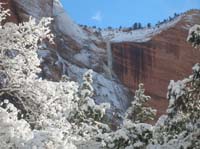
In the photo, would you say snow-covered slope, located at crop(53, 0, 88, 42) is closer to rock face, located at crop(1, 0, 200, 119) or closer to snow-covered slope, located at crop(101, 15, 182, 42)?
rock face, located at crop(1, 0, 200, 119)

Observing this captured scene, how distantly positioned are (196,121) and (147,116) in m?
19.1

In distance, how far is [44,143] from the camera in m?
9.21

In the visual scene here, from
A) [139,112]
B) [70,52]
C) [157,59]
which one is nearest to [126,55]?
[157,59]

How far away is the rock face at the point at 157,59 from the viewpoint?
55.7 m

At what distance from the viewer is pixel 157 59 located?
2238 inches

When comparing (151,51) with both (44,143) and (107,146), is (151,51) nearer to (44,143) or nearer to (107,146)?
(107,146)

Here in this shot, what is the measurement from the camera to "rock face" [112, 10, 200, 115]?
5566 cm

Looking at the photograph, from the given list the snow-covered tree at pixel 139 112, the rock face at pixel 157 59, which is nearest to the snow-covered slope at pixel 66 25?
the rock face at pixel 157 59

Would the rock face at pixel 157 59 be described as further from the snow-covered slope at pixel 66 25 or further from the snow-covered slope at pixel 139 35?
the snow-covered slope at pixel 66 25

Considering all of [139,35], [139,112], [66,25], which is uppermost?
[139,35]

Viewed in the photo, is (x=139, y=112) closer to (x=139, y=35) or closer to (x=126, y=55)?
(x=126, y=55)

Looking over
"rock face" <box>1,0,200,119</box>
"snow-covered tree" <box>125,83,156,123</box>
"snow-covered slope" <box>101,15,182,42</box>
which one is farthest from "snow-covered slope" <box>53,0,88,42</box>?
"snow-covered tree" <box>125,83,156,123</box>

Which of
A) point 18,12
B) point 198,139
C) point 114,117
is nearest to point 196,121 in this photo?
point 198,139

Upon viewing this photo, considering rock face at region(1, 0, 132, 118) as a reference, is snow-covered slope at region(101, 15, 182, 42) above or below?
above
